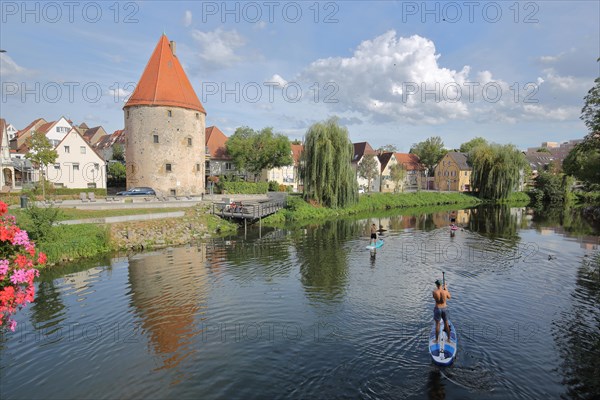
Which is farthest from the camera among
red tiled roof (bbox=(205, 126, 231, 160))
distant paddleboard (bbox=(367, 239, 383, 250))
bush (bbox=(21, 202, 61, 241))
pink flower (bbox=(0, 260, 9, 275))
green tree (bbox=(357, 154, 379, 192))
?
green tree (bbox=(357, 154, 379, 192))

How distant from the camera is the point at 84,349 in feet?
42.6

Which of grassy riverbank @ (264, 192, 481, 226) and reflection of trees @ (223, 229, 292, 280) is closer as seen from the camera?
reflection of trees @ (223, 229, 292, 280)

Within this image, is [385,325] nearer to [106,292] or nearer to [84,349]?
[84,349]

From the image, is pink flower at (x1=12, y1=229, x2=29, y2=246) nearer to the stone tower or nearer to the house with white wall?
the stone tower

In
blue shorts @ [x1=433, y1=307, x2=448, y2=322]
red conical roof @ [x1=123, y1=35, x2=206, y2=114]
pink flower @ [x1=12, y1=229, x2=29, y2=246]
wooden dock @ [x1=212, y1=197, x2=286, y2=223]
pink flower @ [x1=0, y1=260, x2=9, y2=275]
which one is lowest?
blue shorts @ [x1=433, y1=307, x2=448, y2=322]

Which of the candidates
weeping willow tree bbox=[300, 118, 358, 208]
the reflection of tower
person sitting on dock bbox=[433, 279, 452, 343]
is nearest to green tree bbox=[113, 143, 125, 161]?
weeping willow tree bbox=[300, 118, 358, 208]

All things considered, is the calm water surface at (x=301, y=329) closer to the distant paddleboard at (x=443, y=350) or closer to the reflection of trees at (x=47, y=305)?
the reflection of trees at (x=47, y=305)

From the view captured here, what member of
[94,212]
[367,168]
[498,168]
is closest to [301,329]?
[94,212]

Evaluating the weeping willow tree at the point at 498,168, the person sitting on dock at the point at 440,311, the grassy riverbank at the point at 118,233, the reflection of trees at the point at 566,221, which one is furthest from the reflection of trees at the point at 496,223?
the person sitting on dock at the point at 440,311

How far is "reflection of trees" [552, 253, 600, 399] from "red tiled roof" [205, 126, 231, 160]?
55.8m

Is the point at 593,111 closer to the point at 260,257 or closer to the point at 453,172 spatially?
the point at 260,257

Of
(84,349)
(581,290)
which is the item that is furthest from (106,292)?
(581,290)

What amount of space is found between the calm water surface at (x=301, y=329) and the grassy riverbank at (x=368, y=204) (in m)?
18.6

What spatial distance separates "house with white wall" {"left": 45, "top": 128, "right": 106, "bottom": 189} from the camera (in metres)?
49.8
